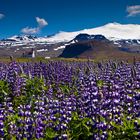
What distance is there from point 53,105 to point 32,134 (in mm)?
2044

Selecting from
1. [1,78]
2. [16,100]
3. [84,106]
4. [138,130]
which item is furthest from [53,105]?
[1,78]

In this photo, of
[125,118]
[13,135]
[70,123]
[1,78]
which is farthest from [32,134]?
[1,78]

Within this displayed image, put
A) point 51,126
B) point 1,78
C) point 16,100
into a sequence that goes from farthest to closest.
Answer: point 1,78 < point 16,100 < point 51,126

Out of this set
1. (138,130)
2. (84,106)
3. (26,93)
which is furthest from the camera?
(26,93)

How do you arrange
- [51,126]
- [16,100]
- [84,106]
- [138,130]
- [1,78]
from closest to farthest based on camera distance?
[138,130] → [51,126] → [84,106] → [16,100] → [1,78]

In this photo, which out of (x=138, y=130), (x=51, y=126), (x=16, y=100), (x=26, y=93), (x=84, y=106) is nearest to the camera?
(x=138, y=130)

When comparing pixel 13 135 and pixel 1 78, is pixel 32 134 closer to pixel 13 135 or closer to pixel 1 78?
pixel 13 135

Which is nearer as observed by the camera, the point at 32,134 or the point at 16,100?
the point at 32,134

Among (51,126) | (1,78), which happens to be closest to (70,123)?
(51,126)

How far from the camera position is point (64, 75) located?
1867 centimetres

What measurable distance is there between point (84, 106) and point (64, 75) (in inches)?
331

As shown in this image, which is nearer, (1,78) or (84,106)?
(84,106)

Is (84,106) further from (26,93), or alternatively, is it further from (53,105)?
(26,93)

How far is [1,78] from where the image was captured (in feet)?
58.7
